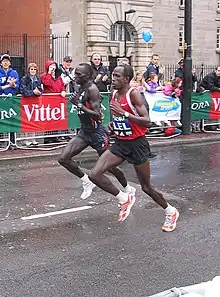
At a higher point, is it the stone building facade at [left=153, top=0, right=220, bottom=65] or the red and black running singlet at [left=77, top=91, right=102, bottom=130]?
the stone building facade at [left=153, top=0, right=220, bottom=65]

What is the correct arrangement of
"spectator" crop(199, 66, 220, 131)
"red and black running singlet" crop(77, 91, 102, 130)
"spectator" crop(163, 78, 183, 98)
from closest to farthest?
"red and black running singlet" crop(77, 91, 102, 130) < "spectator" crop(163, 78, 183, 98) < "spectator" crop(199, 66, 220, 131)

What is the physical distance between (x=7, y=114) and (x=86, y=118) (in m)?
4.45

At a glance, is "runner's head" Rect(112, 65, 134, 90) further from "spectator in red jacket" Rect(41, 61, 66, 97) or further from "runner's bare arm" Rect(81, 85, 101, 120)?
"spectator in red jacket" Rect(41, 61, 66, 97)

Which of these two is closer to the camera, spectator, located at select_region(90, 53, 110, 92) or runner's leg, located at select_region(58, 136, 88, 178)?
runner's leg, located at select_region(58, 136, 88, 178)

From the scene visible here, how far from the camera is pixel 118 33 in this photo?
1479 inches

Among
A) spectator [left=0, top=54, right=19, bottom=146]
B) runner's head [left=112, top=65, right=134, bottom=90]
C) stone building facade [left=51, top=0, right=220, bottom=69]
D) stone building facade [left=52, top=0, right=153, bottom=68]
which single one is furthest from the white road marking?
stone building facade [left=51, top=0, right=220, bottom=69]

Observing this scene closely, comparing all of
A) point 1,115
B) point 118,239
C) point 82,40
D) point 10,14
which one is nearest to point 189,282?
point 118,239

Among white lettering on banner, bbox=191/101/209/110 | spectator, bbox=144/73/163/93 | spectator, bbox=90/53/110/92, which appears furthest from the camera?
white lettering on banner, bbox=191/101/209/110

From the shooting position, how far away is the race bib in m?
5.90

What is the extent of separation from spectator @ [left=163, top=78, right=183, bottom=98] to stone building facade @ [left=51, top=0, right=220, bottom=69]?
2194 centimetres

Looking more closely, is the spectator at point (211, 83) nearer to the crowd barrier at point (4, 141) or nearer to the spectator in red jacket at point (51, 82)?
the spectator in red jacket at point (51, 82)

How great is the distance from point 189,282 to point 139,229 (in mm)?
1582

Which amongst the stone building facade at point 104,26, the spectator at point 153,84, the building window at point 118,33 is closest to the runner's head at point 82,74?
the spectator at point 153,84

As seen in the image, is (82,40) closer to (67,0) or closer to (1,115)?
(67,0)
